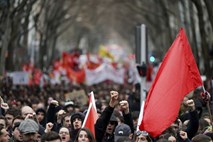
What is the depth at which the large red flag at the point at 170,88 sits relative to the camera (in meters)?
9.77

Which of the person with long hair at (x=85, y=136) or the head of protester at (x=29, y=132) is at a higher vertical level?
the head of protester at (x=29, y=132)

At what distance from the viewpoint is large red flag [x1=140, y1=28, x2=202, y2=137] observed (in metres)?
9.77

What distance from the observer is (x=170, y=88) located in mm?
10031

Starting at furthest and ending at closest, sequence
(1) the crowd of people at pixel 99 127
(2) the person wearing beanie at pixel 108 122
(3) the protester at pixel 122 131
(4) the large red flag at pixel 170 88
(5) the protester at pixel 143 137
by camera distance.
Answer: (3) the protester at pixel 122 131
(2) the person wearing beanie at pixel 108 122
(4) the large red flag at pixel 170 88
(5) the protester at pixel 143 137
(1) the crowd of people at pixel 99 127

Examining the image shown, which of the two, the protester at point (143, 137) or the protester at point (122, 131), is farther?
the protester at point (122, 131)

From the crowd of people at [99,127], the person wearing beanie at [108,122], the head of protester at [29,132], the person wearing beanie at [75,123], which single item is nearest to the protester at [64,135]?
the crowd of people at [99,127]

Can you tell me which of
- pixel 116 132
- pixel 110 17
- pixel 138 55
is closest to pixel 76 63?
pixel 138 55

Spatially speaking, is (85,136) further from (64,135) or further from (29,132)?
(64,135)

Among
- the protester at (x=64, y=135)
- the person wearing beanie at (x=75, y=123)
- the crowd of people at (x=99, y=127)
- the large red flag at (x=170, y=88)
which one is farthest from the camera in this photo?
the person wearing beanie at (x=75, y=123)

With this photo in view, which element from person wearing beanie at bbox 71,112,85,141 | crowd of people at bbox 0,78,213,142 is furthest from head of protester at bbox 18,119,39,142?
person wearing beanie at bbox 71,112,85,141

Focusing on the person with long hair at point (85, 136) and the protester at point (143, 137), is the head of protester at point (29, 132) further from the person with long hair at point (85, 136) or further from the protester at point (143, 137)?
the protester at point (143, 137)

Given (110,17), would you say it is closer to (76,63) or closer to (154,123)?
(76,63)

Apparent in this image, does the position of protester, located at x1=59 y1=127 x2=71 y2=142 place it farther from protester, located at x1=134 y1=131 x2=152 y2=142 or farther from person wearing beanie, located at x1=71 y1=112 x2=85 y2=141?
protester, located at x1=134 y1=131 x2=152 y2=142

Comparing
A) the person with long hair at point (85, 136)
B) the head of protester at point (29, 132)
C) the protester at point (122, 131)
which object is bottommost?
the protester at point (122, 131)
